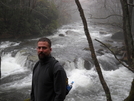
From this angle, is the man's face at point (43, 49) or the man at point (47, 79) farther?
the man's face at point (43, 49)

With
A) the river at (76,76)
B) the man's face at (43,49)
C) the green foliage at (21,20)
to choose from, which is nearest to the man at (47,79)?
the man's face at (43,49)

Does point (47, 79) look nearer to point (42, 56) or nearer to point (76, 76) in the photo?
point (42, 56)

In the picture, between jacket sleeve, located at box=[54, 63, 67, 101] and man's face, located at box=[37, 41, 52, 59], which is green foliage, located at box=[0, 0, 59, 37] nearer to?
man's face, located at box=[37, 41, 52, 59]

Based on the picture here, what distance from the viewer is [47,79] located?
1.80m

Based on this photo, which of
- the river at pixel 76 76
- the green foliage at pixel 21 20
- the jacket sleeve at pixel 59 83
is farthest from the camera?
the green foliage at pixel 21 20

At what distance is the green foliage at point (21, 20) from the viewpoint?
13.0 m

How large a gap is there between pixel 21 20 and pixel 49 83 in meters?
13.8

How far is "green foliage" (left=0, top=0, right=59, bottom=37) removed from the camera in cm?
1295

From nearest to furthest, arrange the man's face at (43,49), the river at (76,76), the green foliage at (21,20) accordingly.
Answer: the man's face at (43,49) < the river at (76,76) < the green foliage at (21,20)

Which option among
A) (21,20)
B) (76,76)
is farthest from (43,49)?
(21,20)

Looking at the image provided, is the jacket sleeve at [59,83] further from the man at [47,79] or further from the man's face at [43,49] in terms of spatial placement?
the man's face at [43,49]

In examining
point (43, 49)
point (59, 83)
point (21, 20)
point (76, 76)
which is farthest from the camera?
point (21, 20)

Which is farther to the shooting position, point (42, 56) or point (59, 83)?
point (42, 56)

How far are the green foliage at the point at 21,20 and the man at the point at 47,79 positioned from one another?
32.6 feet
